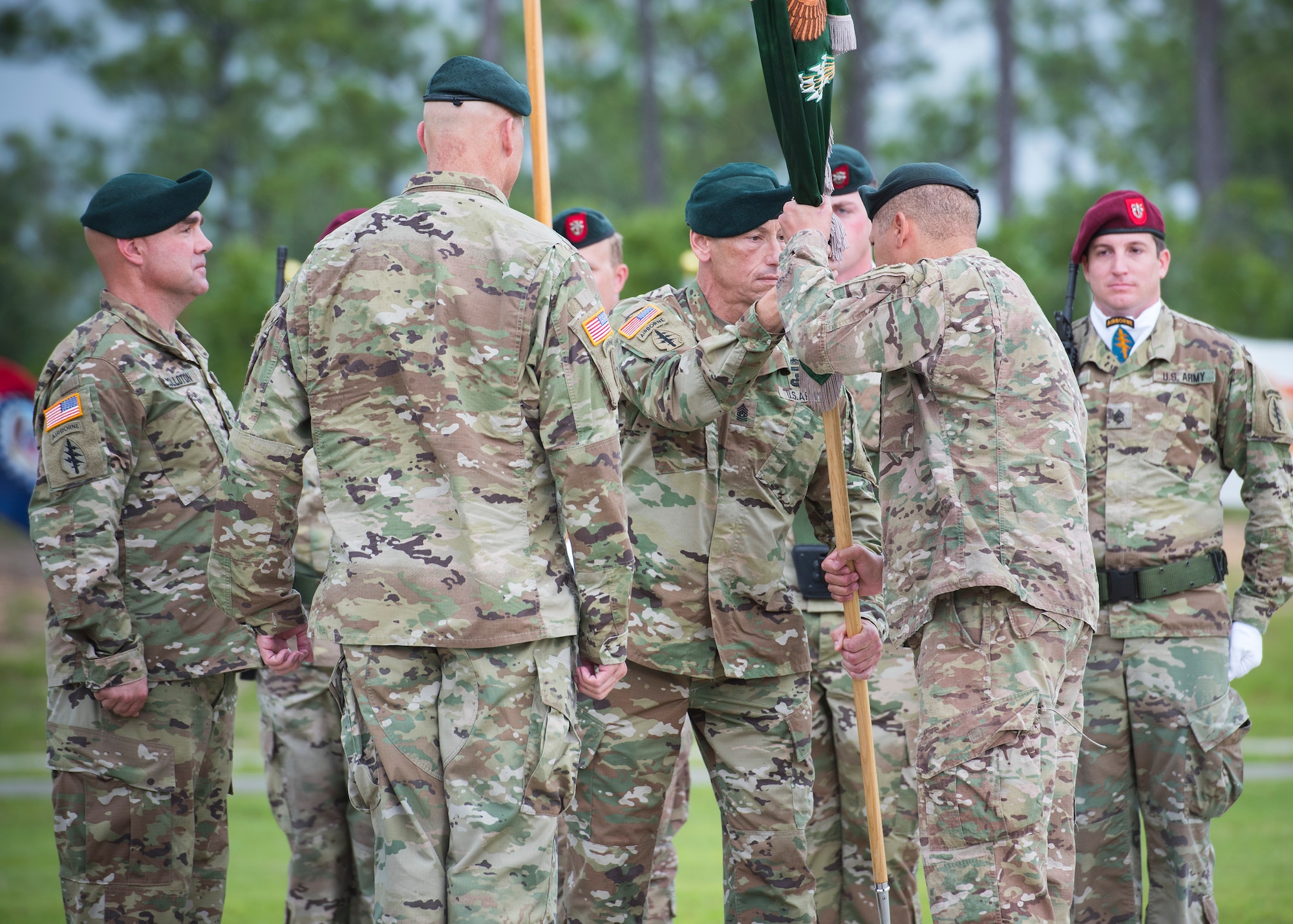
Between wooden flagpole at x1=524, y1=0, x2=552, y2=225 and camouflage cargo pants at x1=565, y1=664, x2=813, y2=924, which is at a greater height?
wooden flagpole at x1=524, y1=0, x2=552, y2=225

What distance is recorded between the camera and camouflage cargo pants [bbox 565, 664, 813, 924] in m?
4.16

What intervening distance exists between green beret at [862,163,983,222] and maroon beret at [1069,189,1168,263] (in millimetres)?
1392

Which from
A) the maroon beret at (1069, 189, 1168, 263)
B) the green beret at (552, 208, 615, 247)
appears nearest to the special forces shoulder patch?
the green beret at (552, 208, 615, 247)

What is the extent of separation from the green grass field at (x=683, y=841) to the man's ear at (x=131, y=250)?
316cm

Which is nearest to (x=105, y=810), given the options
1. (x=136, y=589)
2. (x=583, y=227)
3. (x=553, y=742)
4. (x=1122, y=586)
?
(x=136, y=589)

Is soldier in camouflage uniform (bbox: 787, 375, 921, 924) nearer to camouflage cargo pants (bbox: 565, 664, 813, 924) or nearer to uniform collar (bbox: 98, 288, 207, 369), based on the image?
camouflage cargo pants (bbox: 565, 664, 813, 924)

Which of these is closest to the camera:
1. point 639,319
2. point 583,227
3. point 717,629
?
point 717,629

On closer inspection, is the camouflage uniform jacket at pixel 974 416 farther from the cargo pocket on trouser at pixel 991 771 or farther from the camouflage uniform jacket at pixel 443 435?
the camouflage uniform jacket at pixel 443 435

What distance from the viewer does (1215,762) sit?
4809 mm

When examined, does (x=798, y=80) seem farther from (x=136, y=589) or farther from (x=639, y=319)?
(x=136, y=589)

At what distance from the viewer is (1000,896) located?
3490 millimetres

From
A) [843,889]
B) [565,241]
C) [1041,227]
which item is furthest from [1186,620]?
[1041,227]

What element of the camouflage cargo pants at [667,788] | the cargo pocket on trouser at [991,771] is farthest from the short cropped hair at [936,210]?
the camouflage cargo pants at [667,788]

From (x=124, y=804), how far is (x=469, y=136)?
2415 millimetres
